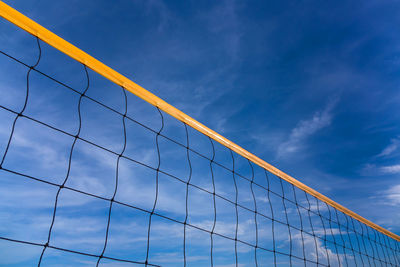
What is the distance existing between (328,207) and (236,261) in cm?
205

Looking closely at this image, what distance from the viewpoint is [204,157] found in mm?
2527

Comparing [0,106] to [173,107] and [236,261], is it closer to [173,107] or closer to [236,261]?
[173,107]

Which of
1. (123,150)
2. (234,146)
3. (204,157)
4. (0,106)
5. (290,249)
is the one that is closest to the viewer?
(0,106)

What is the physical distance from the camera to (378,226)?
4680 mm

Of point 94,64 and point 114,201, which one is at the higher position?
point 94,64

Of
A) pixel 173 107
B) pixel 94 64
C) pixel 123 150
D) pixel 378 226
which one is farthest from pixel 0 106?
pixel 378 226

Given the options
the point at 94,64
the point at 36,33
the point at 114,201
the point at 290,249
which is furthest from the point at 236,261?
the point at 36,33

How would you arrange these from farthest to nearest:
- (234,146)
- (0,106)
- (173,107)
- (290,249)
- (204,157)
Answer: (290,249) → (234,146) → (204,157) → (173,107) → (0,106)

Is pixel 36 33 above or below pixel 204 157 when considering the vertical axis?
above

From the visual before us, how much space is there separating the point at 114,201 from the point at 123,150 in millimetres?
348

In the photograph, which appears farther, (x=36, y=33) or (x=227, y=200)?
(x=227, y=200)

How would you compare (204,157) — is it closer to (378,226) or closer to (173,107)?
(173,107)

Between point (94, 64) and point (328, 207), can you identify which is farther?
point (328, 207)

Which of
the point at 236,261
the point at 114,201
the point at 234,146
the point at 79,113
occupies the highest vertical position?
the point at 234,146
